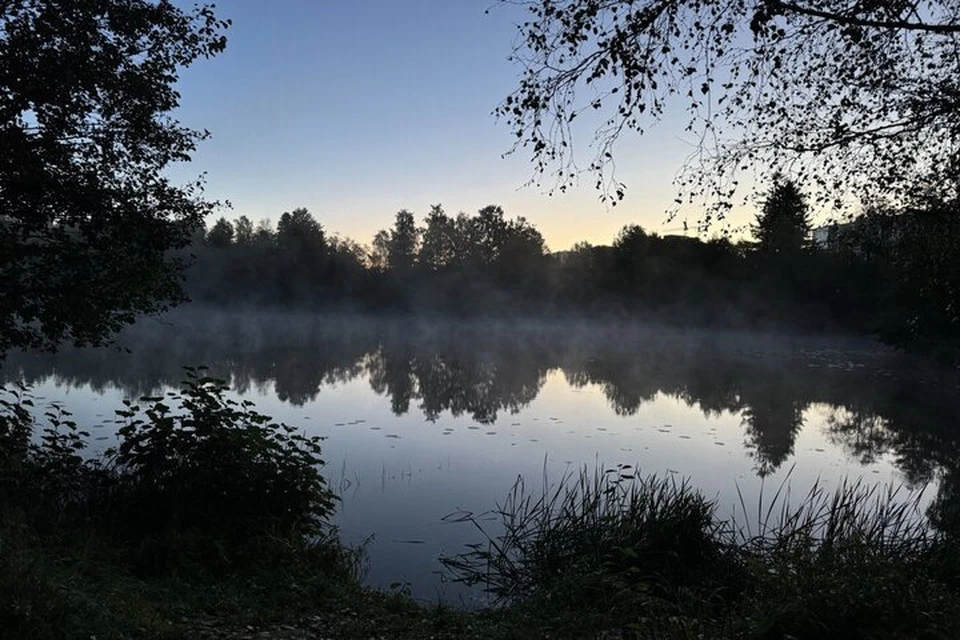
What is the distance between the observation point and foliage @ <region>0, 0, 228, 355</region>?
7.66 meters

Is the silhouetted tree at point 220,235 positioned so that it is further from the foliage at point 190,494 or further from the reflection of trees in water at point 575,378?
the foliage at point 190,494

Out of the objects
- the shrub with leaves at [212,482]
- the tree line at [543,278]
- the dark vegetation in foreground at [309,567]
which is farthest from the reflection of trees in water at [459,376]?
the tree line at [543,278]

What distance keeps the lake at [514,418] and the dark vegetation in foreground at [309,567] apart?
1.37 m

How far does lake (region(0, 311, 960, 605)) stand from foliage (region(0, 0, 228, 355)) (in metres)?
4.51

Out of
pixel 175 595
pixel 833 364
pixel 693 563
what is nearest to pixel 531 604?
pixel 693 563

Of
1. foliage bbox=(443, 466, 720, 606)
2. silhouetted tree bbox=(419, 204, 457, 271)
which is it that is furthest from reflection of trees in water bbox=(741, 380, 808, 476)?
silhouetted tree bbox=(419, 204, 457, 271)

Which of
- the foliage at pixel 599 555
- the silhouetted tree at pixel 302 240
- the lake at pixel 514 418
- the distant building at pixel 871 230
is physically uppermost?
the silhouetted tree at pixel 302 240

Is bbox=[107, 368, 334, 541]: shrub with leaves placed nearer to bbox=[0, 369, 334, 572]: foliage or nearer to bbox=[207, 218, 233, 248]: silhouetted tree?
bbox=[0, 369, 334, 572]: foliage

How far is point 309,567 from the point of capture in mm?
6320

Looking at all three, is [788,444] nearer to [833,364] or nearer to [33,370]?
[33,370]

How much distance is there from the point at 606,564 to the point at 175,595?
13.1ft

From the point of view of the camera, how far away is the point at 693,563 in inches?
279

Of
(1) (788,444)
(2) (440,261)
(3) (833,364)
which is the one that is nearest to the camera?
(1) (788,444)

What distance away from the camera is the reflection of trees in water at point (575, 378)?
18.2 meters
